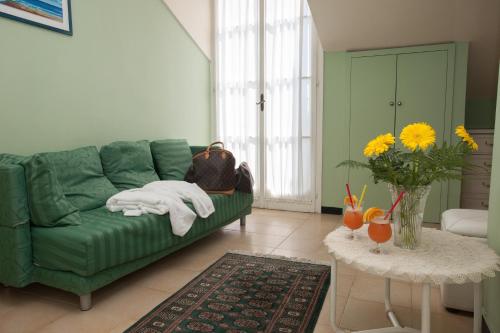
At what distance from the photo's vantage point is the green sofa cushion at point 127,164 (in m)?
2.93

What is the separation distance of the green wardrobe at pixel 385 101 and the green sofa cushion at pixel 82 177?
7.67 feet

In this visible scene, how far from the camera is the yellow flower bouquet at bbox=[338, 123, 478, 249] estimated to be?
1.37 m

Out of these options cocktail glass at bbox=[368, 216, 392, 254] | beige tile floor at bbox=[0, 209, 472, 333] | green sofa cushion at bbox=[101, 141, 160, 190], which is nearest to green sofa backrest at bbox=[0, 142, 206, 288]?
beige tile floor at bbox=[0, 209, 472, 333]

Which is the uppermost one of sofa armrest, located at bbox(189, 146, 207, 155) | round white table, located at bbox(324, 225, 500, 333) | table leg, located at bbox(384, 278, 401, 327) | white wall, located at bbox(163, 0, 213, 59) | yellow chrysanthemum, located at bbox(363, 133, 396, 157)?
white wall, located at bbox(163, 0, 213, 59)

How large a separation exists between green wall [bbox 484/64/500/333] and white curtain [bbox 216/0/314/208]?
2579mm

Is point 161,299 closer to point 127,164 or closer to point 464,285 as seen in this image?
point 127,164

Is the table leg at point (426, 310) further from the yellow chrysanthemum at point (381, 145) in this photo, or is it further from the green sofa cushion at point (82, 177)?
the green sofa cushion at point (82, 177)

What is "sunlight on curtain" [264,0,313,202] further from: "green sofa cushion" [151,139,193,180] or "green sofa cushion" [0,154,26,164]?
"green sofa cushion" [0,154,26,164]

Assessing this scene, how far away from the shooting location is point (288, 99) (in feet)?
13.8

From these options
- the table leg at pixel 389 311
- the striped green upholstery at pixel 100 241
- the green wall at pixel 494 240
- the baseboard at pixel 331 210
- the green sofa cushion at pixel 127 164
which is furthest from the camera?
the baseboard at pixel 331 210

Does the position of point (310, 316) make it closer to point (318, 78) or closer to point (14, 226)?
point (14, 226)

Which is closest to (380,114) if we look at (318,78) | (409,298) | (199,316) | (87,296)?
(318,78)

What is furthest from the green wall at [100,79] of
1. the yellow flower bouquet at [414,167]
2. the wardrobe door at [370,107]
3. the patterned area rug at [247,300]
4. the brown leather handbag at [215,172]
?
the yellow flower bouquet at [414,167]

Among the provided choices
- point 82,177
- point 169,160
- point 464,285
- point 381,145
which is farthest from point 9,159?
point 464,285
